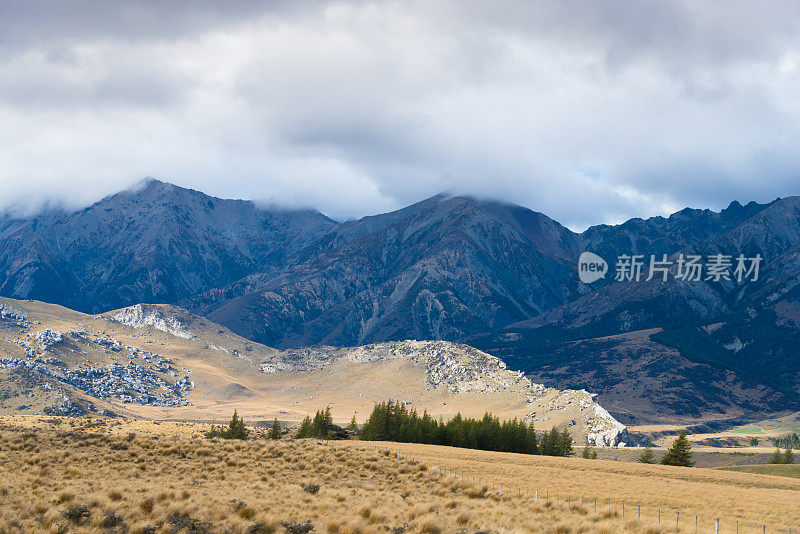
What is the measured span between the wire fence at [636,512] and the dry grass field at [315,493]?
332 mm

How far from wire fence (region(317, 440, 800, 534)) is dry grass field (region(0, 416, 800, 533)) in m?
0.33

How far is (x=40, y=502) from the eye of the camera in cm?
3350

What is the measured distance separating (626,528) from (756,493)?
Result: 31.0 meters

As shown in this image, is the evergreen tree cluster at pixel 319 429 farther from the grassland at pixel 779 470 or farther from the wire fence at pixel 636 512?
the grassland at pixel 779 470

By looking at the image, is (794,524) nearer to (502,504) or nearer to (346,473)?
(502,504)

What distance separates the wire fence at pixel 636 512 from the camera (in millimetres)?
39156

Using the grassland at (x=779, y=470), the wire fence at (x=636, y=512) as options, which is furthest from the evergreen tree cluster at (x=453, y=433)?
the wire fence at (x=636, y=512)

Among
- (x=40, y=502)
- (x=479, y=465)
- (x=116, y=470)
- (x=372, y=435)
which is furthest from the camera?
(x=372, y=435)

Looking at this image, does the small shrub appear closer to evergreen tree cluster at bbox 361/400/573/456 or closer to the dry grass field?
the dry grass field

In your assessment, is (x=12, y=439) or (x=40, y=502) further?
(x=12, y=439)

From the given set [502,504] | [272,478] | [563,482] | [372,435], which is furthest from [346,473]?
[372,435]

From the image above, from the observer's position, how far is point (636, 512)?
4538 centimetres

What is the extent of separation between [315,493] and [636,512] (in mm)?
21889

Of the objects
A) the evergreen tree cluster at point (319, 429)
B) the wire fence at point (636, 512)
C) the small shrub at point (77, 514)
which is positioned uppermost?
the wire fence at point (636, 512)
